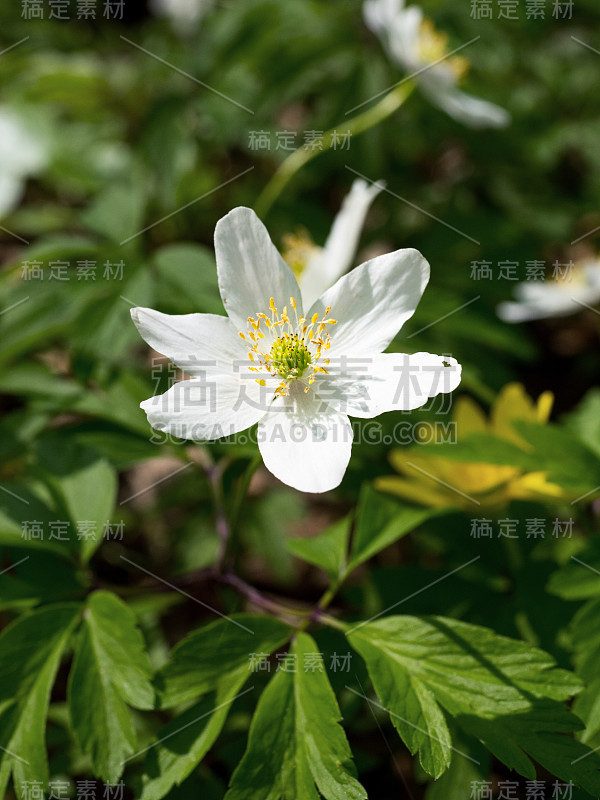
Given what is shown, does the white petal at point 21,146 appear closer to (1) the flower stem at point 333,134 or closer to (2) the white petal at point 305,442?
(1) the flower stem at point 333,134

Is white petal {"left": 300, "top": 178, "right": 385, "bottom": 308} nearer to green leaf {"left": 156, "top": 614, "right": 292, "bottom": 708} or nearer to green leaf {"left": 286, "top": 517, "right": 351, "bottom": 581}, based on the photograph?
green leaf {"left": 286, "top": 517, "right": 351, "bottom": 581}

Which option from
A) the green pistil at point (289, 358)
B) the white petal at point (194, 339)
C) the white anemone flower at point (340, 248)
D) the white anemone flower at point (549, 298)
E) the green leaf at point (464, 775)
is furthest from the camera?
the white anemone flower at point (549, 298)

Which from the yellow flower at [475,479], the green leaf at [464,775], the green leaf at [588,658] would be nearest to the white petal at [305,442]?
the yellow flower at [475,479]

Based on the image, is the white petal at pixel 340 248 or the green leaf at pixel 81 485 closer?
the green leaf at pixel 81 485

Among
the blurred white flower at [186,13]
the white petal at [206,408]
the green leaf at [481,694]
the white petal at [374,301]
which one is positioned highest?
the blurred white flower at [186,13]

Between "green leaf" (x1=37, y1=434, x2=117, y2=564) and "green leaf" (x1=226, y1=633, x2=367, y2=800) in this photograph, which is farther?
"green leaf" (x1=37, y1=434, x2=117, y2=564)

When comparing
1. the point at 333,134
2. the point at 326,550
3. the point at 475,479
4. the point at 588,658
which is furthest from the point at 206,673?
the point at 333,134

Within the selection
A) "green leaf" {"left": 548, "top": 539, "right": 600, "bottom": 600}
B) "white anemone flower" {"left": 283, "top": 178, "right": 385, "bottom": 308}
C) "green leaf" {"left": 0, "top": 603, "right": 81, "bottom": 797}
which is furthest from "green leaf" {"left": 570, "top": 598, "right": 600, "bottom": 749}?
"green leaf" {"left": 0, "top": 603, "right": 81, "bottom": 797}

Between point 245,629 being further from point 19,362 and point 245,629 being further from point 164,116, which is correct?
point 164,116
